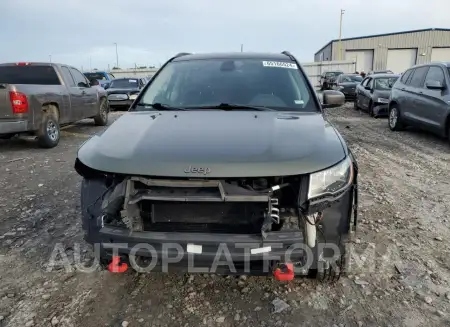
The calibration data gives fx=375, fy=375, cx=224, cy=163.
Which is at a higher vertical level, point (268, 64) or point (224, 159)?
point (268, 64)

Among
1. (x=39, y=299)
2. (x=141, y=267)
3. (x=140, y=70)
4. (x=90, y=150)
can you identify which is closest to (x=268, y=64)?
(x=90, y=150)

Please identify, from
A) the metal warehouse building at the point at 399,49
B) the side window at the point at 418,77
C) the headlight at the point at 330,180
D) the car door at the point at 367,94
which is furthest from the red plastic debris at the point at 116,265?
the metal warehouse building at the point at 399,49

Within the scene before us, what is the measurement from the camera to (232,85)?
3.35 m

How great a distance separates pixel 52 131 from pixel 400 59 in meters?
48.1

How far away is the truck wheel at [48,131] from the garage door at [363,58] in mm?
45219

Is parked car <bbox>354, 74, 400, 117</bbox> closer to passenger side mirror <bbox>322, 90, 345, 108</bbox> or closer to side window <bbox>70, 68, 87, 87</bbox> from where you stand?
passenger side mirror <bbox>322, 90, 345, 108</bbox>

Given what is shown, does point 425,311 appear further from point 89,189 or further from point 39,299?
point 39,299

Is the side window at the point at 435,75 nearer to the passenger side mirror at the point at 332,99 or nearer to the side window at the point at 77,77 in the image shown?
the passenger side mirror at the point at 332,99

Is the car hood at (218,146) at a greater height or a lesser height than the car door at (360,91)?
greater

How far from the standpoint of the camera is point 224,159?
6.80 ft

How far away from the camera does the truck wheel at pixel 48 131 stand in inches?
291

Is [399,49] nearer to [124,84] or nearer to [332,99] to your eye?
[124,84]

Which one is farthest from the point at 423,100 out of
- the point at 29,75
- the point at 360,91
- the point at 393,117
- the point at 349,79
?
the point at 349,79

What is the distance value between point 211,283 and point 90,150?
1233mm
